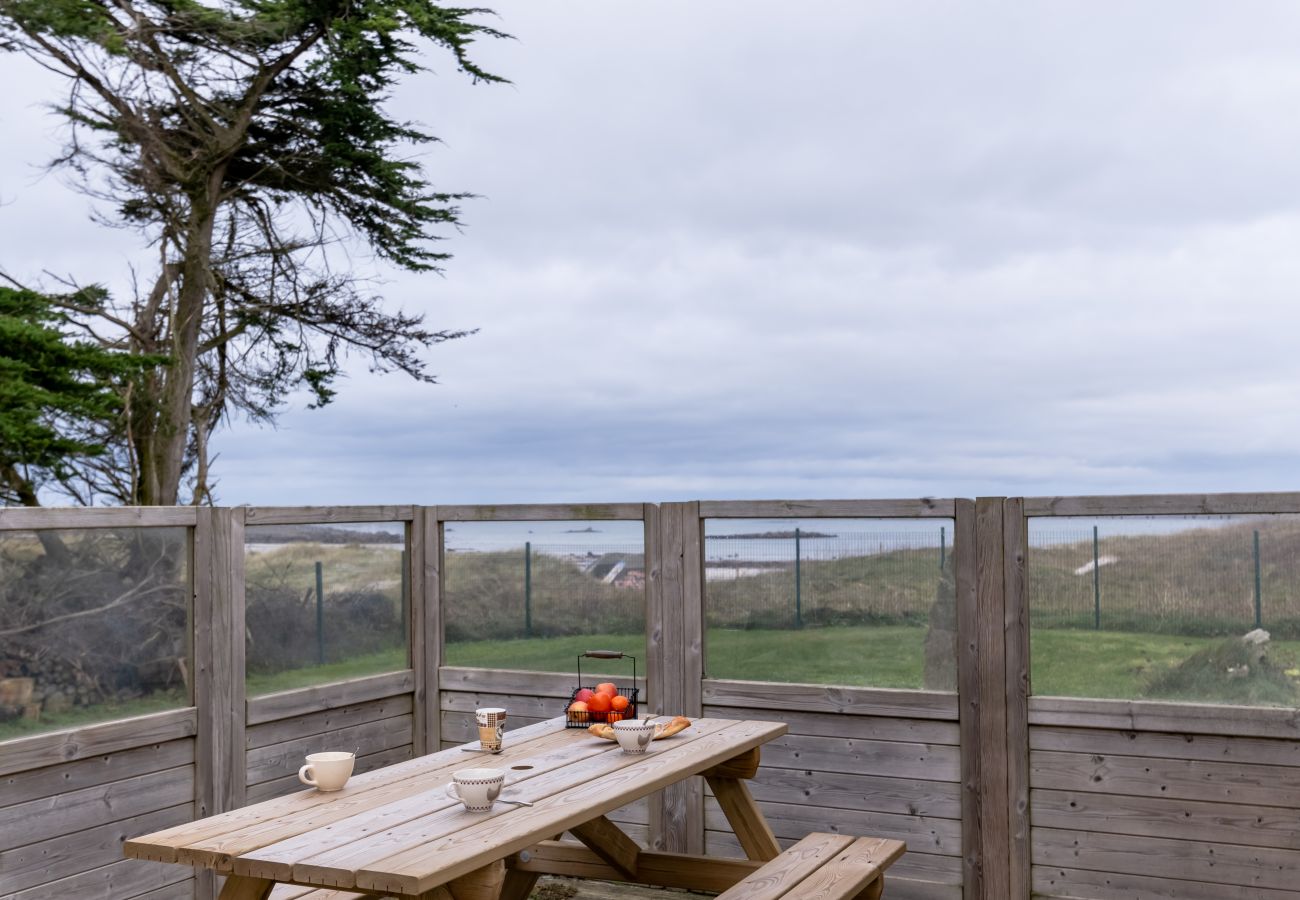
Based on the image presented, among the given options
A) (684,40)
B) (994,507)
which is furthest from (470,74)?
(994,507)

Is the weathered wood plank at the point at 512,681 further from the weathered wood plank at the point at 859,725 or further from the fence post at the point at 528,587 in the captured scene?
the weathered wood plank at the point at 859,725

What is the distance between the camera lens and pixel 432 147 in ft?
50.9

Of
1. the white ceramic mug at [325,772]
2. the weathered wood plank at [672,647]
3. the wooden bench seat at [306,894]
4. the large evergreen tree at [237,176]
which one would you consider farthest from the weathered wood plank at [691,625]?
the large evergreen tree at [237,176]

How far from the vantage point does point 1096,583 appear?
4.52 meters

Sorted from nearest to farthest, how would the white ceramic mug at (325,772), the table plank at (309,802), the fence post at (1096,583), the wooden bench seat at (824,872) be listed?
the table plank at (309,802) < the white ceramic mug at (325,772) < the wooden bench seat at (824,872) < the fence post at (1096,583)

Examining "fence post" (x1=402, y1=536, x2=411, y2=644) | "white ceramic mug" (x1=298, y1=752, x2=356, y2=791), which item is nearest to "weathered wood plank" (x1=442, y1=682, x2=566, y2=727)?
"fence post" (x1=402, y1=536, x2=411, y2=644)

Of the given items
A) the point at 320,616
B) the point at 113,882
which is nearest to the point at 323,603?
the point at 320,616

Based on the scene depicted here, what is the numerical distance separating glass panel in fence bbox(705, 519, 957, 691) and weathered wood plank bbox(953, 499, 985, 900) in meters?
0.04

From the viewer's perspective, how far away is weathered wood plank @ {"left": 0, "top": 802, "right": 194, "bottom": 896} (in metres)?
3.84

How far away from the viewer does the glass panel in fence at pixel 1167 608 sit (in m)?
4.22

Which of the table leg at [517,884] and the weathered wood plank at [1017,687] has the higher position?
the weathered wood plank at [1017,687]

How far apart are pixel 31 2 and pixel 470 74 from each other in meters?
4.92

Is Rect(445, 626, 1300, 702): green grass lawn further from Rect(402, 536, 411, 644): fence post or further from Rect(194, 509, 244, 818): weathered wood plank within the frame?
Rect(194, 509, 244, 818): weathered wood plank

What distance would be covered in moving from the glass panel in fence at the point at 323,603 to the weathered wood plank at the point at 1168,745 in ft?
10.1
